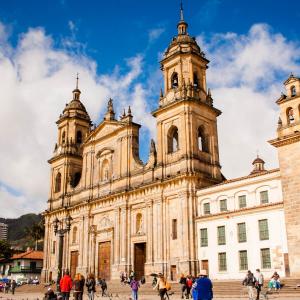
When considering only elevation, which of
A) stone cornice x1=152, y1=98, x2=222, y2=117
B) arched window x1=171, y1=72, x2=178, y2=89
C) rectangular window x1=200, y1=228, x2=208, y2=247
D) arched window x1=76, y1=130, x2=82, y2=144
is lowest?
rectangular window x1=200, y1=228, x2=208, y2=247

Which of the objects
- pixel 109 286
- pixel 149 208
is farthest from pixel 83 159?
pixel 109 286

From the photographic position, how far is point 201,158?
41.2 m

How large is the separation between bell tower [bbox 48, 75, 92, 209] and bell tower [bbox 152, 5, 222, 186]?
17.7 m

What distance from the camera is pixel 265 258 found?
33.4 metres

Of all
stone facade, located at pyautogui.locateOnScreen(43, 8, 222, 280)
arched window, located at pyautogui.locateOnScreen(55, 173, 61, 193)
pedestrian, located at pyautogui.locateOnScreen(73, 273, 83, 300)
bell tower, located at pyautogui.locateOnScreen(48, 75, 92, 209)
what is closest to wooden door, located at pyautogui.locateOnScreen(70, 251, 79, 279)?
stone facade, located at pyautogui.locateOnScreen(43, 8, 222, 280)

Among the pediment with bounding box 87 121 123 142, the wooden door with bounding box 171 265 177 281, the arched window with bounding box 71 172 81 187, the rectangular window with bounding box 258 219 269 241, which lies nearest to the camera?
the rectangular window with bounding box 258 219 269 241

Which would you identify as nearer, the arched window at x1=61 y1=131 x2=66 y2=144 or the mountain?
the arched window at x1=61 y1=131 x2=66 y2=144

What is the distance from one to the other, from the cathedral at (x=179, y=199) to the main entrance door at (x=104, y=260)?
107mm

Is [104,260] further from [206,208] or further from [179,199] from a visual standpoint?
[206,208]

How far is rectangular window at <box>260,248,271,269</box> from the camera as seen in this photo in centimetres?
3312

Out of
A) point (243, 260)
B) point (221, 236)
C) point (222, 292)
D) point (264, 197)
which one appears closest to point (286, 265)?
point (243, 260)

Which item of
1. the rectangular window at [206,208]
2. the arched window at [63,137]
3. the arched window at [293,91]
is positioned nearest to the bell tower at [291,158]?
the arched window at [293,91]

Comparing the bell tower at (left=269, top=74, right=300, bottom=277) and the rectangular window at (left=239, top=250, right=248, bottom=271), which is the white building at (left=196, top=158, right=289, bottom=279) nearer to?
the rectangular window at (left=239, top=250, right=248, bottom=271)

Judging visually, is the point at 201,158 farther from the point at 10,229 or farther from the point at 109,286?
the point at 10,229
